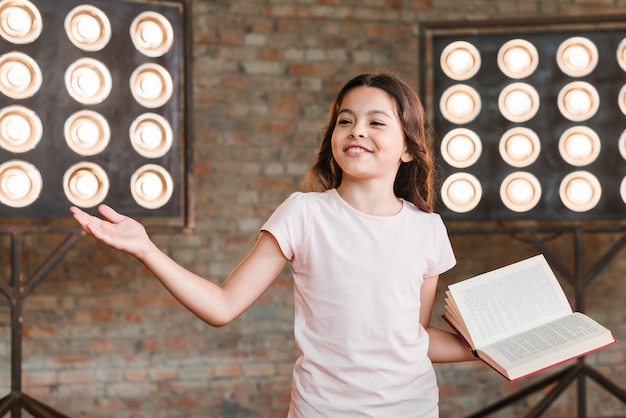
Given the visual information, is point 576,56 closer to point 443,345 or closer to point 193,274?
point 443,345

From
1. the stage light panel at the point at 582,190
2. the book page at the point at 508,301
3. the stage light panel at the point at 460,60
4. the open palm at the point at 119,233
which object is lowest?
the book page at the point at 508,301

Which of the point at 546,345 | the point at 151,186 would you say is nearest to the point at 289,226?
the point at 546,345

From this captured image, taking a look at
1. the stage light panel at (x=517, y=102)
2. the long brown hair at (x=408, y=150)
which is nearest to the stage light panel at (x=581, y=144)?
the stage light panel at (x=517, y=102)

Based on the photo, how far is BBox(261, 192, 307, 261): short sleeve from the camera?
4.37ft

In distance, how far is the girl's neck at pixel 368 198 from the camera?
1.41 metres

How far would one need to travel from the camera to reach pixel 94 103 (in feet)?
7.39

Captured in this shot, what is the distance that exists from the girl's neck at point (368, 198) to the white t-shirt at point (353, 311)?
0.10 feet

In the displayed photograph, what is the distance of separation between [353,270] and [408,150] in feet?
1.08

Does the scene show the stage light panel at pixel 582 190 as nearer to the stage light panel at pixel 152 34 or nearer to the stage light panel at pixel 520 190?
the stage light panel at pixel 520 190

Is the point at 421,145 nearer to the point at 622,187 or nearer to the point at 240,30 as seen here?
the point at 622,187

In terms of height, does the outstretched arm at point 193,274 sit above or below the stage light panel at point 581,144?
below

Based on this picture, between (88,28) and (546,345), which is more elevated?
(88,28)

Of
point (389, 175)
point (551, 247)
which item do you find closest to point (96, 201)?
point (389, 175)

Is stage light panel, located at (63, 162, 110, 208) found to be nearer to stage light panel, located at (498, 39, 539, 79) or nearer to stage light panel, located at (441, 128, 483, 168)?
stage light panel, located at (441, 128, 483, 168)
